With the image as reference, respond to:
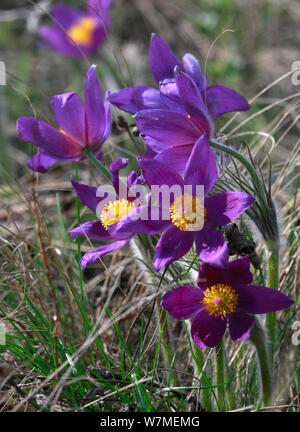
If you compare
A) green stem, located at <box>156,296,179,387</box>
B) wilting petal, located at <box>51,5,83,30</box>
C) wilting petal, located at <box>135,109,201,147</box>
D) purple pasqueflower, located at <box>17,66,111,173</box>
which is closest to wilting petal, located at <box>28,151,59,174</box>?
purple pasqueflower, located at <box>17,66,111,173</box>

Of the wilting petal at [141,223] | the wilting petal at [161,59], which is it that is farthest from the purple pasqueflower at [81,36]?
the wilting petal at [141,223]

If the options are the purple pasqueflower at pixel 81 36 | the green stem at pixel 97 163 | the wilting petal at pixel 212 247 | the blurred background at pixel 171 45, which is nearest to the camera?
the wilting petal at pixel 212 247

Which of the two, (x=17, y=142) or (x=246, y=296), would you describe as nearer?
(x=246, y=296)

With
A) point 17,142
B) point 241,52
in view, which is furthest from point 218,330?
point 241,52

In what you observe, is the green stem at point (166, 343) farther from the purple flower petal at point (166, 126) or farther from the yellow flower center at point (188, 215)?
the purple flower petal at point (166, 126)

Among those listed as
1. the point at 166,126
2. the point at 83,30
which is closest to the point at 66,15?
the point at 83,30

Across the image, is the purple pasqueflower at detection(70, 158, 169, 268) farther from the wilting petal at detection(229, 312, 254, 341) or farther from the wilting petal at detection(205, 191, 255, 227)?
the wilting petal at detection(229, 312, 254, 341)
